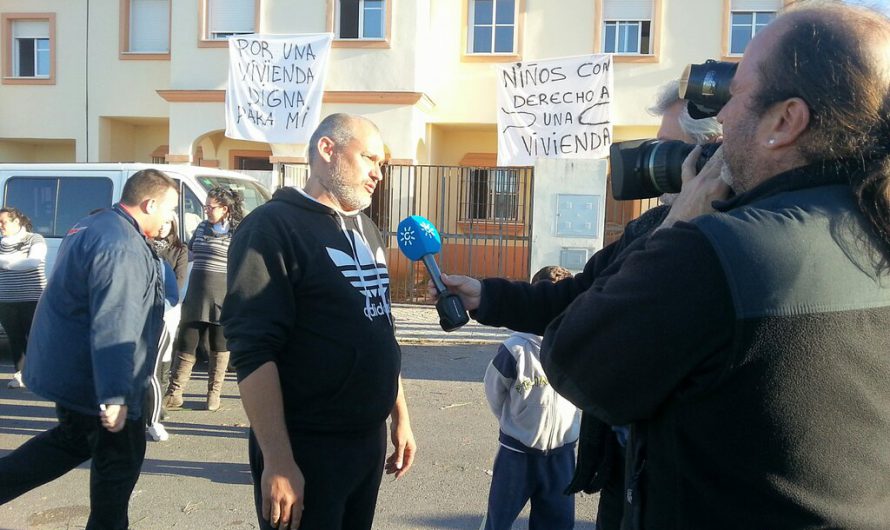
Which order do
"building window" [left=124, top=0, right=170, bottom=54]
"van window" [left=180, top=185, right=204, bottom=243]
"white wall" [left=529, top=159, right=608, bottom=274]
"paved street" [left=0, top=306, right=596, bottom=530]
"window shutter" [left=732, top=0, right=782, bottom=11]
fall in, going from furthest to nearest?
"building window" [left=124, top=0, right=170, bottom=54] → "window shutter" [left=732, top=0, right=782, bottom=11] → "white wall" [left=529, top=159, right=608, bottom=274] → "van window" [left=180, top=185, right=204, bottom=243] → "paved street" [left=0, top=306, right=596, bottom=530]

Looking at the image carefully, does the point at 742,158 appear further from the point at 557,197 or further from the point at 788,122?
the point at 557,197

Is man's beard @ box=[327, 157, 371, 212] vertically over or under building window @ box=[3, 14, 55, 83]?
under

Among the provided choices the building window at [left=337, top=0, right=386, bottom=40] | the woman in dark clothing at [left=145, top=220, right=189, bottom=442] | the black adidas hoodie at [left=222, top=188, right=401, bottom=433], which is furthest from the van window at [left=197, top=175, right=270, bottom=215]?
the building window at [left=337, top=0, right=386, bottom=40]

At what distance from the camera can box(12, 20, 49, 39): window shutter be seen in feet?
50.8

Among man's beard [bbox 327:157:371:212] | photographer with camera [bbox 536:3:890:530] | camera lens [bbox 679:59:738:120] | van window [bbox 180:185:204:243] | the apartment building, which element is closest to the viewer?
photographer with camera [bbox 536:3:890:530]

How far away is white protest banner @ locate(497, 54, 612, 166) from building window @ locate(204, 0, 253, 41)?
530 centimetres

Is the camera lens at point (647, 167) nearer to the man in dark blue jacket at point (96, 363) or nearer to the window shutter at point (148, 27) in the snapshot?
the man in dark blue jacket at point (96, 363)

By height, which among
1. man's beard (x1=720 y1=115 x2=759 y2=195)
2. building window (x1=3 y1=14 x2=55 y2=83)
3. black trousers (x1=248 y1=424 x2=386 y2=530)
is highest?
building window (x1=3 y1=14 x2=55 y2=83)

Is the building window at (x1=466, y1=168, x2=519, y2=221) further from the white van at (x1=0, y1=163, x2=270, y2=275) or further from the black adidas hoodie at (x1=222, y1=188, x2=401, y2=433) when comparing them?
the black adidas hoodie at (x1=222, y1=188, x2=401, y2=433)

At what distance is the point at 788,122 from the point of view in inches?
49.2

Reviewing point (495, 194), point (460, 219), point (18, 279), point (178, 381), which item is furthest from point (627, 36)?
point (18, 279)

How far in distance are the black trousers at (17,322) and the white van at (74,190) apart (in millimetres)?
820

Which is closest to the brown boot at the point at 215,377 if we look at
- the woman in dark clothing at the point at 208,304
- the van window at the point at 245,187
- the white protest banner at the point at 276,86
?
the woman in dark clothing at the point at 208,304

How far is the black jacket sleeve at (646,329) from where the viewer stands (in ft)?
3.90
